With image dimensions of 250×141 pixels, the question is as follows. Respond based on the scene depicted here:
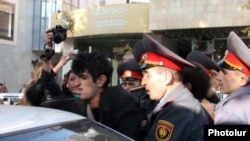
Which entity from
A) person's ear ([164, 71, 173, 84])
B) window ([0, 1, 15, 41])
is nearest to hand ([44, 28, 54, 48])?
person's ear ([164, 71, 173, 84])

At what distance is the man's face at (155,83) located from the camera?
2.41 meters

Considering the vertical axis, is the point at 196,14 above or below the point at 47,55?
above

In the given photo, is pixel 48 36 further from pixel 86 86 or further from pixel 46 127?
pixel 46 127

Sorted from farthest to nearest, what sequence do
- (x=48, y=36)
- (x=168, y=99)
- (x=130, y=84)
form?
(x=130, y=84) → (x=48, y=36) → (x=168, y=99)

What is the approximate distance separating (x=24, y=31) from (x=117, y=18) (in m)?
11.5

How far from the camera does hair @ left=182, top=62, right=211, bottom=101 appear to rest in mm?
2545

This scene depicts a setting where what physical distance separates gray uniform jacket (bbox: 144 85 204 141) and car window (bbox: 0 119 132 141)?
25 cm

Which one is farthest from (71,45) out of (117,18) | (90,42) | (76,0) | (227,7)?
(76,0)

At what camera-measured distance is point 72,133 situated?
2.11 m

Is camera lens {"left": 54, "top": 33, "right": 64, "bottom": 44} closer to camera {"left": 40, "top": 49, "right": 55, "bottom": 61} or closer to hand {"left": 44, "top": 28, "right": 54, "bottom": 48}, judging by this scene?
hand {"left": 44, "top": 28, "right": 54, "bottom": 48}

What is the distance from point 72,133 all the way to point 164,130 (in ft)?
1.56

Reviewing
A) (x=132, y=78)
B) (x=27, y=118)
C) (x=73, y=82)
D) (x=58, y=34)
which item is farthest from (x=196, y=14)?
(x=27, y=118)

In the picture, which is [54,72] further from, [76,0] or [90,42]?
[76,0]

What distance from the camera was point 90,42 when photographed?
18328mm
